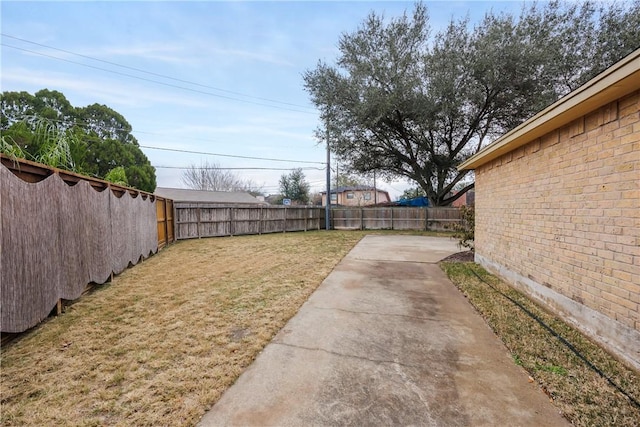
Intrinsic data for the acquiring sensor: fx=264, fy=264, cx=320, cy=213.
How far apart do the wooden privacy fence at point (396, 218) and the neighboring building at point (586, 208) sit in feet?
33.2

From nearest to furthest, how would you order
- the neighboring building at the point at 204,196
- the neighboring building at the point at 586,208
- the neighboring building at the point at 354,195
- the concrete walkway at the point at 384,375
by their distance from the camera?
1. the concrete walkway at the point at 384,375
2. the neighboring building at the point at 586,208
3. the neighboring building at the point at 204,196
4. the neighboring building at the point at 354,195

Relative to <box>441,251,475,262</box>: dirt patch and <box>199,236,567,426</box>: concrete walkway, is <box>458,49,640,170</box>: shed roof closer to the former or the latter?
<box>199,236,567,426</box>: concrete walkway

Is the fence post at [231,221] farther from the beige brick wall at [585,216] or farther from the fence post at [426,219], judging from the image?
the beige brick wall at [585,216]

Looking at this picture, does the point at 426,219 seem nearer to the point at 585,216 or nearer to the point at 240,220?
the point at 240,220

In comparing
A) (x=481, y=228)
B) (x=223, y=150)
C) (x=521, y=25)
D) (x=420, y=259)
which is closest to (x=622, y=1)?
(x=521, y=25)

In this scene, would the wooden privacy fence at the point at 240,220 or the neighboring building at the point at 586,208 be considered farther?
the wooden privacy fence at the point at 240,220

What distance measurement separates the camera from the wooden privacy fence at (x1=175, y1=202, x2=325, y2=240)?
34.8 feet

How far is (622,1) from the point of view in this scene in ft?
31.6

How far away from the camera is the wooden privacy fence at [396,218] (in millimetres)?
13891

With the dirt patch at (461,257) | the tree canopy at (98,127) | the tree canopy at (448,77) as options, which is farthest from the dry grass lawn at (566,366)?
the tree canopy at (98,127)

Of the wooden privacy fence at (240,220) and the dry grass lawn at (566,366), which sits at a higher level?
the wooden privacy fence at (240,220)

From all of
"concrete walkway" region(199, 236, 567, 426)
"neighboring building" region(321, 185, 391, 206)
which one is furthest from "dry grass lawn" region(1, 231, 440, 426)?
"neighboring building" region(321, 185, 391, 206)

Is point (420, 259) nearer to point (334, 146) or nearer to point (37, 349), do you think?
point (37, 349)

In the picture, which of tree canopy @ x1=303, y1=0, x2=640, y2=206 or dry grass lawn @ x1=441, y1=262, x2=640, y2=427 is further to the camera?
tree canopy @ x1=303, y1=0, x2=640, y2=206
